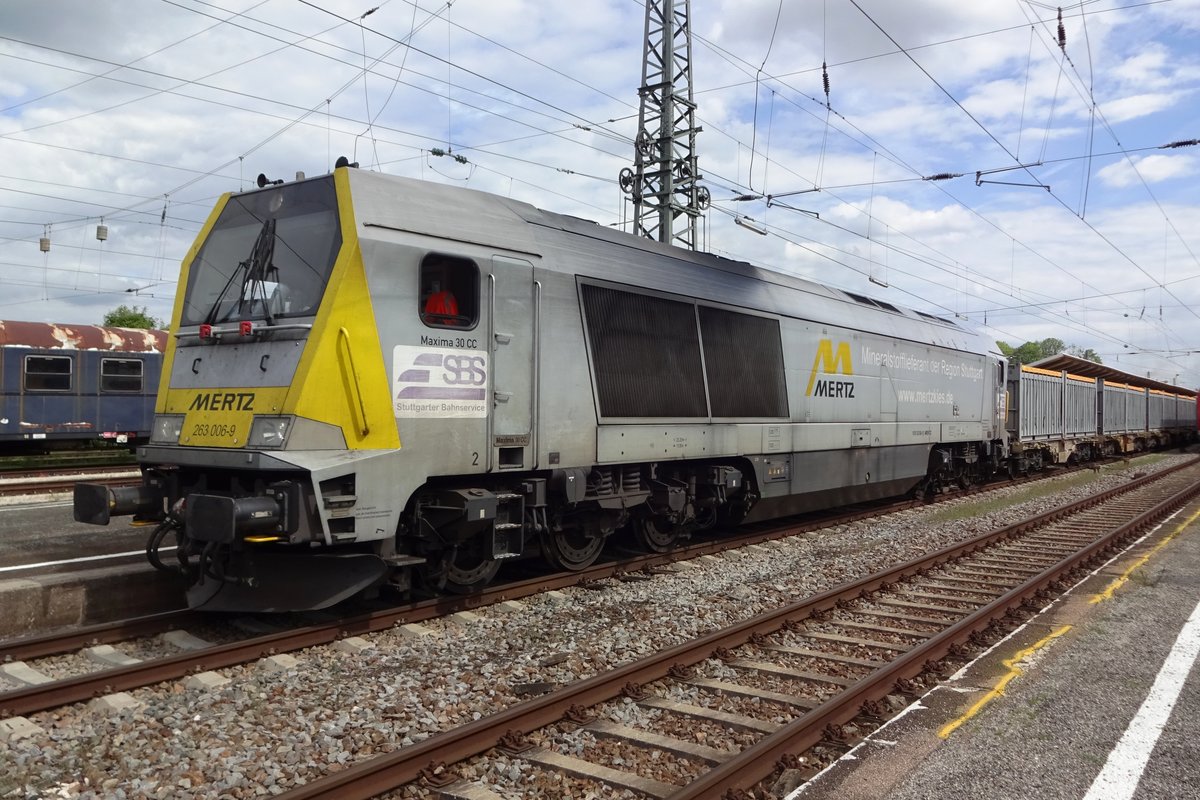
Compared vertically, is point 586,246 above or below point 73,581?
above

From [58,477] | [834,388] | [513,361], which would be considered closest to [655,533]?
[513,361]

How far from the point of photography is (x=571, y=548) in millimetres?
9219

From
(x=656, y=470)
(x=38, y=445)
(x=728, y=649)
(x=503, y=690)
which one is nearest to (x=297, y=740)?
(x=503, y=690)

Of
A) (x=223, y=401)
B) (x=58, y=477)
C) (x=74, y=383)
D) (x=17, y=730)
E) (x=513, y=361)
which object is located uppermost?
(x=74, y=383)

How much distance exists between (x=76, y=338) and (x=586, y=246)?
1690cm

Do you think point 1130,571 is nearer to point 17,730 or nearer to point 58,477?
point 17,730

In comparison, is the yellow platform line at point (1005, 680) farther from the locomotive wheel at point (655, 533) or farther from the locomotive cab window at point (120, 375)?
the locomotive cab window at point (120, 375)

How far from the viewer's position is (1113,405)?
3322 centimetres

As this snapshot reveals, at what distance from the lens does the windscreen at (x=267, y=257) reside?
22.4 ft

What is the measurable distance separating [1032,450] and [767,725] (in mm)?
22268

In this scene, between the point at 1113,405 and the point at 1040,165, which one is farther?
the point at 1113,405

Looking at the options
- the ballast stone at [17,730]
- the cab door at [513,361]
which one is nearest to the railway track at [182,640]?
the ballast stone at [17,730]

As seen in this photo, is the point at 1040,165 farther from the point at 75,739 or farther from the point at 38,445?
the point at 38,445

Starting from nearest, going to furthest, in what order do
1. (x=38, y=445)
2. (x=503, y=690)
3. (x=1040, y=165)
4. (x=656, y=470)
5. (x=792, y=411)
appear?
(x=503, y=690), (x=656, y=470), (x=792, y=411), (x=1040, y=165), (x=38, y=445)
